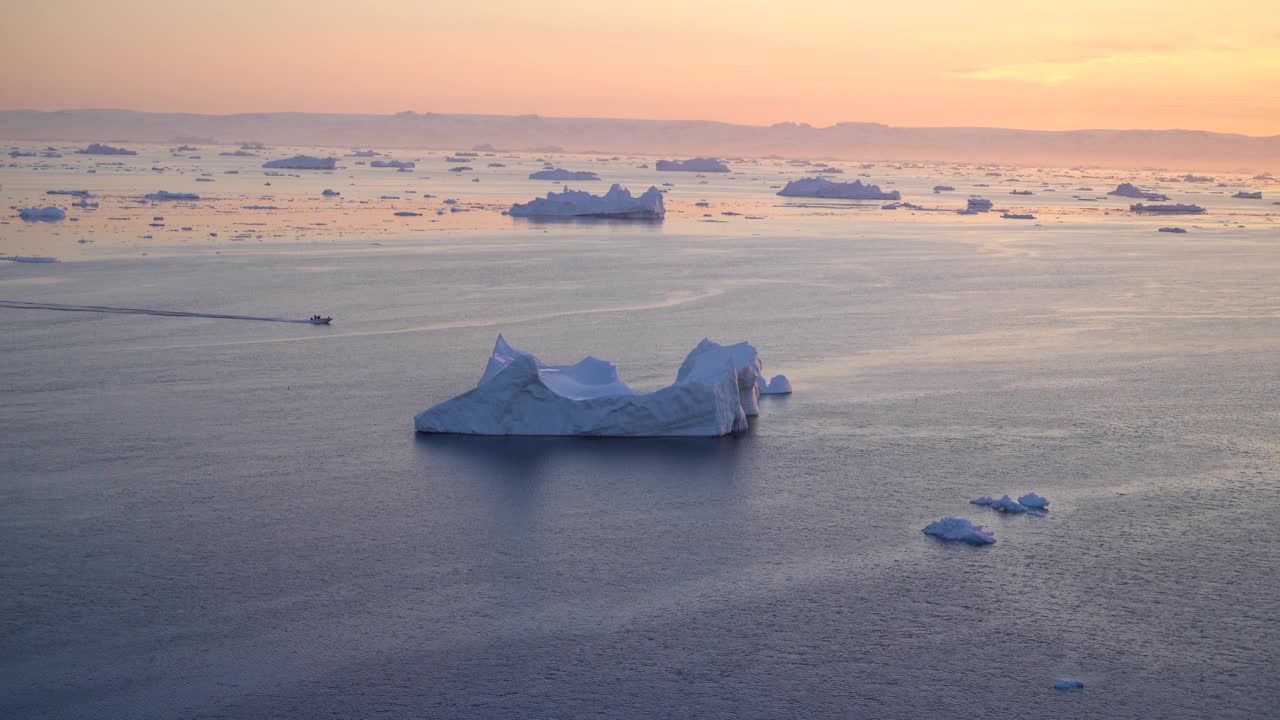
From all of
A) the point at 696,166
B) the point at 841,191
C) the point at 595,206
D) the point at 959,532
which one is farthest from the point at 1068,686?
the point at 696,166

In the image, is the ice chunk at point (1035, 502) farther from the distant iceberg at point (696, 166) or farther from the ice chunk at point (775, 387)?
the distant iceberg at point (696, 166)

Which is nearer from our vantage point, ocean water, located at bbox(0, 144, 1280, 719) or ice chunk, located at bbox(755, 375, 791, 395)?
ocean water, located at bbox(0, 144, 1280, 719)

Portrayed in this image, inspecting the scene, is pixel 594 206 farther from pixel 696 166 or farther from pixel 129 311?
pixel 696 166

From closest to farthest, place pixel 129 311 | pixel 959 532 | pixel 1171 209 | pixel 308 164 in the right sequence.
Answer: pixel 959 532 → pixel 129 311 → pixel 1171 209 → pixel 308 164

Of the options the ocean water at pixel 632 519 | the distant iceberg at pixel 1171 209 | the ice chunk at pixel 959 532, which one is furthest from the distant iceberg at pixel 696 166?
the ice chunk at pixel 959 532

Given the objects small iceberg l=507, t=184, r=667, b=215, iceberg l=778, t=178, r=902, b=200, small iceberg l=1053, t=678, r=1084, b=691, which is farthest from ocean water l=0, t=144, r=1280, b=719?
iceberg l=778, t=178, r=902, b=200

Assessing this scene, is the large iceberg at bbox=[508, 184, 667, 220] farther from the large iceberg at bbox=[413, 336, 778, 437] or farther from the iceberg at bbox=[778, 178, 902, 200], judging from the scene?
the large iceberg at bbox=[413, 336, 778, 437]

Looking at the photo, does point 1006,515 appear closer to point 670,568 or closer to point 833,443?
point 833,443
